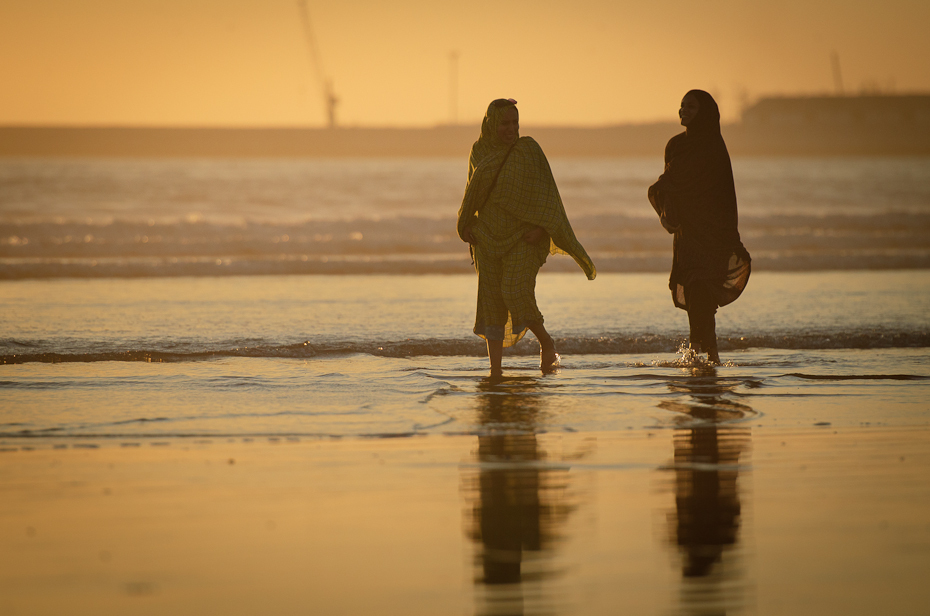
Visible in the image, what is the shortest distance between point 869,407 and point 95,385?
13.0ft

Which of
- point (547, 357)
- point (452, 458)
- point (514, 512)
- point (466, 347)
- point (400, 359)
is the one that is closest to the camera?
point (514, 512)

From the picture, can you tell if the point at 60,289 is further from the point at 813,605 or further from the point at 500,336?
the point at 813,605

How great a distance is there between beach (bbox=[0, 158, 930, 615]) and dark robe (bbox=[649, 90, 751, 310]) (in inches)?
22.0

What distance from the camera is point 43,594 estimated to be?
238cm

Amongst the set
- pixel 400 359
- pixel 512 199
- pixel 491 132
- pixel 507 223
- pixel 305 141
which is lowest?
pixel 400 359

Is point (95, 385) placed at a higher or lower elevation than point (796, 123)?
lower

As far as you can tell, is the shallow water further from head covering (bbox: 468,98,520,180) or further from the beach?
head covering (bbox: 468,98,520,180)

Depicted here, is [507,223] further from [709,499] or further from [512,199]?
[709,499]

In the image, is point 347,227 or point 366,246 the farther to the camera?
point 347,227

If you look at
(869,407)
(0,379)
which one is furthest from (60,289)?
(869,407)

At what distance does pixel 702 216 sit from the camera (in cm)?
616

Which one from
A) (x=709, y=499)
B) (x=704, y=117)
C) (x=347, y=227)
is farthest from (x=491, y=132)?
(x=347, y=227)

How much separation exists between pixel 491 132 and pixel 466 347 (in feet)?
6.36

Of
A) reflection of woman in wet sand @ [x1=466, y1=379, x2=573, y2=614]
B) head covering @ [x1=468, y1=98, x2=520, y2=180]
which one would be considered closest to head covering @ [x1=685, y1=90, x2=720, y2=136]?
head covering @ [x1=468, y1=98, x2=520, y2=180]
